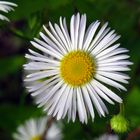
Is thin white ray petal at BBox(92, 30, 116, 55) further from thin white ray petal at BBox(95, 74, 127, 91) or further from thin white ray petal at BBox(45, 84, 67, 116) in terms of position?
thin white ray petal at BBox(45, 84, 67, 116)

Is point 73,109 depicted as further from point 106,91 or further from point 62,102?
point 106,91

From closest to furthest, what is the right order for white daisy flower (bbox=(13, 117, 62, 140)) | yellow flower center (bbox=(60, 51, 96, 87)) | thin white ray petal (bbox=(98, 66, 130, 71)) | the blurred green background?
1. thin white ray petal (bbox=(98, 66, 130, 71))
2. yellow flower center (bbox=(60, 51, 96, 87))
3. the blurred green background
4. white daisy flower (bbox=(13, 117, 62, 140))

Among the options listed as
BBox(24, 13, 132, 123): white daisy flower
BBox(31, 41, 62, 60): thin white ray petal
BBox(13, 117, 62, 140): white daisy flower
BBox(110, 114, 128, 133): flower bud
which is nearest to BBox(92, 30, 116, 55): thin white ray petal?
BBox(24, 13, 132, 123): white daisy flower

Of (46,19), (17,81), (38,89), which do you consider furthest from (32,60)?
(17,81)

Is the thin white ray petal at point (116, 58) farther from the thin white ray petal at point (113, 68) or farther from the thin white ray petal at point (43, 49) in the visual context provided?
the thin white ray petal at point (43, 49)

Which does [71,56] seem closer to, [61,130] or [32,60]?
[32,60]

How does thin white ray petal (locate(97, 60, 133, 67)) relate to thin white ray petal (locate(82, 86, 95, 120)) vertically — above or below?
above

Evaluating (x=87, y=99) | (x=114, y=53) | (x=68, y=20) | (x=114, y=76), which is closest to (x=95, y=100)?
(x=87, y=99)
